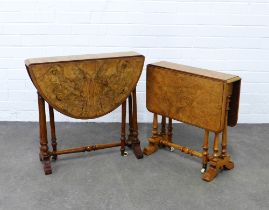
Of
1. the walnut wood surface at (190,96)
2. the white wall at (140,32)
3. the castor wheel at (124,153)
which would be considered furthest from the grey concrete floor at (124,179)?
the white wall at (140,32)

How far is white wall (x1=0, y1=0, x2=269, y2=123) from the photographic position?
383 centimetres

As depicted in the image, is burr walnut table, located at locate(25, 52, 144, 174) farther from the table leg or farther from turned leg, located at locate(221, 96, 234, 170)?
turned leg, located at locate(221, 96, 234, 170)

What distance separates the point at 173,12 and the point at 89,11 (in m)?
0.80

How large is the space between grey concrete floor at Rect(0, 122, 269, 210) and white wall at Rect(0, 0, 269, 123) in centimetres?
72

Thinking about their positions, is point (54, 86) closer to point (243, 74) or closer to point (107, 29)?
point (107, 29)

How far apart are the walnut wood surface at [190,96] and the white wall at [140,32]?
795mm

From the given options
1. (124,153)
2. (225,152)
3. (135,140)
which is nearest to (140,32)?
(135,140)

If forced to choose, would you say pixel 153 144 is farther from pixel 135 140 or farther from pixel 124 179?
pixel 124 179

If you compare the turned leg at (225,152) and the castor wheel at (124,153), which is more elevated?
the turned leg at (225,152)

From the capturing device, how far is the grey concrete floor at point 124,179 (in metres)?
2.66

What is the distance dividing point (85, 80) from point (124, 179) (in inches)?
30.9

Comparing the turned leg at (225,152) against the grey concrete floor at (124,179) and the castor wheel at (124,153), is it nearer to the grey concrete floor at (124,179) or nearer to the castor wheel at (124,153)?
the grey concrete floor at (124,179)

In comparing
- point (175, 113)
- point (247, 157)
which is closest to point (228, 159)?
point (247, 157)

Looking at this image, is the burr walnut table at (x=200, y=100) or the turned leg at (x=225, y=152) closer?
the burr walnut table at (x=200, y=100)
